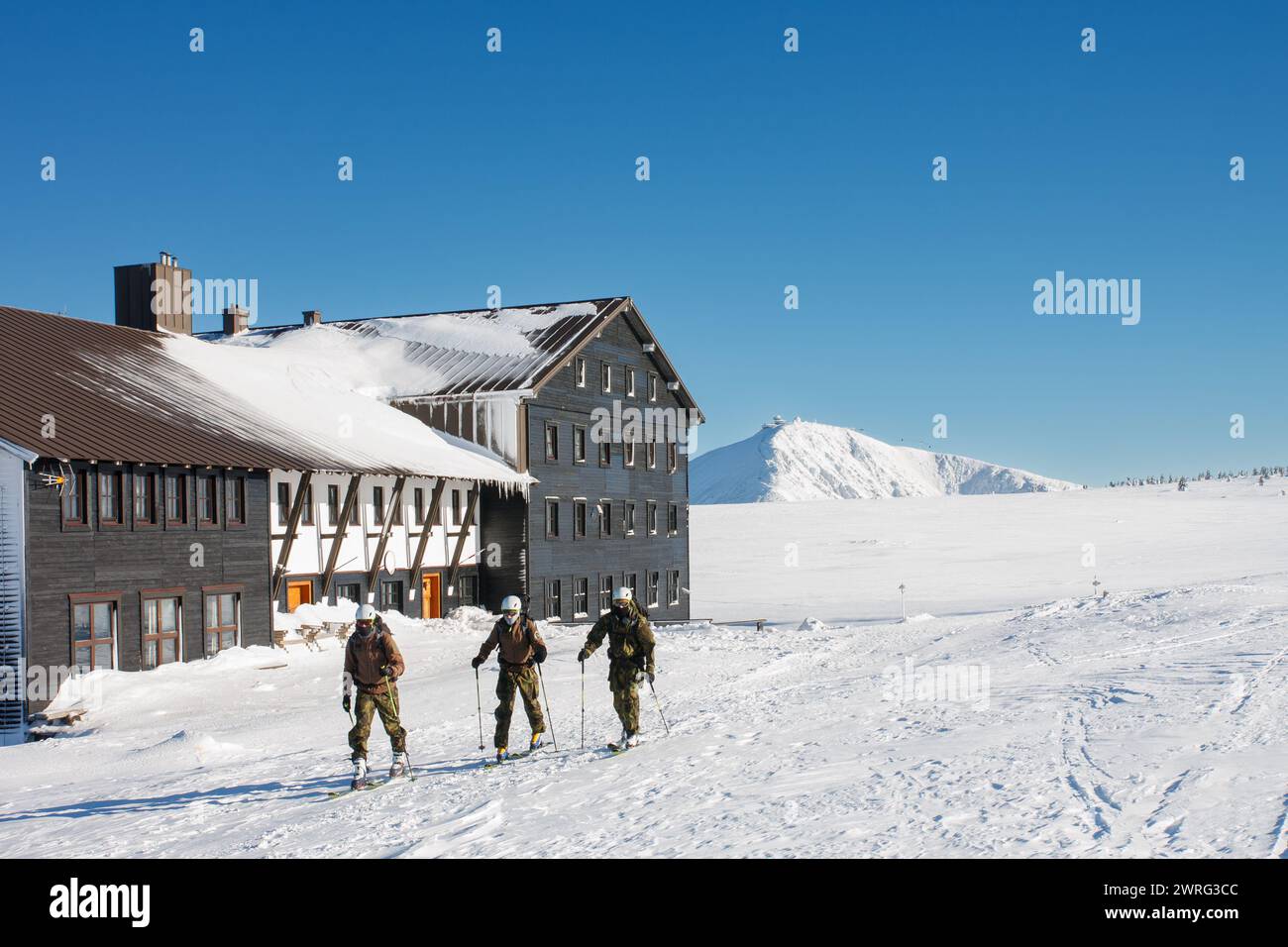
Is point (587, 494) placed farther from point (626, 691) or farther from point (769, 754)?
point (769, 754)

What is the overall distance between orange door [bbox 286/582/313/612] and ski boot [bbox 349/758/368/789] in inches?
710

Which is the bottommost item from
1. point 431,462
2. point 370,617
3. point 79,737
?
point 79,737

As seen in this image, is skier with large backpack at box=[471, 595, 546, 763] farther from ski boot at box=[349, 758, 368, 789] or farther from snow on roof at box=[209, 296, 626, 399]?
snow on roof at box=[209, 296, 626, 399]

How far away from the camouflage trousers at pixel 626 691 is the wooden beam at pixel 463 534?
884 inches

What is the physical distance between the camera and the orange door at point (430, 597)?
113ft

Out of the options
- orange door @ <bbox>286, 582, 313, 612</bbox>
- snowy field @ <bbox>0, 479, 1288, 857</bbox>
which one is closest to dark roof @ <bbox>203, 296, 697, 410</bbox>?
snowy field @ <bbox>0, 479, 1288, 857</bbox>

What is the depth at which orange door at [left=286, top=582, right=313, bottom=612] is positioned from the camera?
29203 millimetres

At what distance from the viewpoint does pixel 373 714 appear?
1204cm

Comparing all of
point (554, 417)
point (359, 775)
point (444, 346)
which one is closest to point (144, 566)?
point (359, 775)
